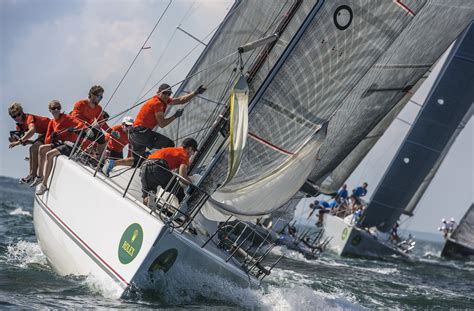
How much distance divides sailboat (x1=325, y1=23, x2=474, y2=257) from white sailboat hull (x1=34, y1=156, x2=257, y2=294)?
51.9 ft

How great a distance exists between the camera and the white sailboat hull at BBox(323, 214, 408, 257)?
80.1 feet

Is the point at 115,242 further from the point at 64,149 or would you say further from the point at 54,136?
the point at 54,136

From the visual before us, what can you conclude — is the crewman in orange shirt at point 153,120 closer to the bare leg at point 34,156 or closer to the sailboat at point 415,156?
the bare leg at point 34,156

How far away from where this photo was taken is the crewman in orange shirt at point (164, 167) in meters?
8.79

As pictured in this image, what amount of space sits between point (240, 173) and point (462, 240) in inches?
981

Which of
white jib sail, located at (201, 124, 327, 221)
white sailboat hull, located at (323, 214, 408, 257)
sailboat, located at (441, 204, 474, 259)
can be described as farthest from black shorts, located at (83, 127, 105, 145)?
sailboat, located at (441, 204, 474, 259)

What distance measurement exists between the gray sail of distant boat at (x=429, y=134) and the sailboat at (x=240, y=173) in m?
14.1

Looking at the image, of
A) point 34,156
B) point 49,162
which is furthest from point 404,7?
point 34,156

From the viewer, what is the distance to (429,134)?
80.6ft

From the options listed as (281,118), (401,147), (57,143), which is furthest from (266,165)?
(401,147)

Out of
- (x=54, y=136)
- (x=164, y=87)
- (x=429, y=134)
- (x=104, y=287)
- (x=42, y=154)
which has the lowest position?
(x=104, y=287)

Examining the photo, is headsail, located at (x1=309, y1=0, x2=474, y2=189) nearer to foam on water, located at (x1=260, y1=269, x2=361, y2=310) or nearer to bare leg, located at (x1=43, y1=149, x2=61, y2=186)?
foam on water, located at (x1=260, y1=269, x2=361, y2=310)

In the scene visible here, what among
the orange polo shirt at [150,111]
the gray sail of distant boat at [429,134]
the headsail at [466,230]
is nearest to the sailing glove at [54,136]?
the orange polo shirt at [150,111]

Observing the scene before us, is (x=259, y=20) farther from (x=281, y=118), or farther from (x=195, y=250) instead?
(x=195, y=250)
